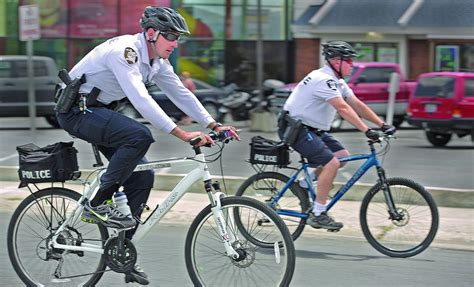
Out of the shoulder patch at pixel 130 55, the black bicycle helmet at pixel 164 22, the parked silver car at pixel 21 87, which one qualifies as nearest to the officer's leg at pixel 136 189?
the shoulder patch at pixel 130 55

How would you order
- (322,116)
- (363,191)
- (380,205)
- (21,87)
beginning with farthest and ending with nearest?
(21,87) → (363,191) → (322,116) → (380,205)

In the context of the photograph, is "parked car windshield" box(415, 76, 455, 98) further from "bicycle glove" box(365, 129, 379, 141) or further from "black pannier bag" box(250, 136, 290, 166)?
"bicycle glove" box(365, 129, 379, 141)

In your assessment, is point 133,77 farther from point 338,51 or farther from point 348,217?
point 348,217

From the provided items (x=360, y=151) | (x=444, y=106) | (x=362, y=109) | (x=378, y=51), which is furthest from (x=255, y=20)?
(x=362, y=109)

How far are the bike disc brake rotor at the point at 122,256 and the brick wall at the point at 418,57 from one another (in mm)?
26337

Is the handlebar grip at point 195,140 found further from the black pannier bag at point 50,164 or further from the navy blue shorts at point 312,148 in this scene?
the navy blue shorts at point 312,148

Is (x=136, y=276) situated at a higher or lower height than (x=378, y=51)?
higher

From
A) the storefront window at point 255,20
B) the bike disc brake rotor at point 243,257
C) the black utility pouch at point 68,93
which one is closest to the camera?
the bike disc brake rotor at point 243,257

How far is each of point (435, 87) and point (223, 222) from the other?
14759mm

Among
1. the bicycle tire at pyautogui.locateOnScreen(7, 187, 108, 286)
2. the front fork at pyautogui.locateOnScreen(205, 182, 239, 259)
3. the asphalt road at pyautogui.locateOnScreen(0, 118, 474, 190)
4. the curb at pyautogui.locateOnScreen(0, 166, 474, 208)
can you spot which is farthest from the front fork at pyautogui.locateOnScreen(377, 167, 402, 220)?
the asphalt road at pyautogui.locateOnScreen(0, 118, 474, 190)

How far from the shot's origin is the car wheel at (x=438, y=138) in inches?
765

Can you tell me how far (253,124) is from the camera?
22.6 meters

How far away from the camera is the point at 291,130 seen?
24.6 ft

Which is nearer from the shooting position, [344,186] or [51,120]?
[344,186]
